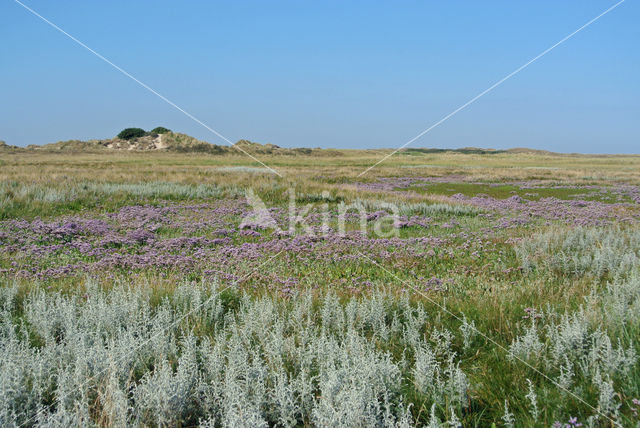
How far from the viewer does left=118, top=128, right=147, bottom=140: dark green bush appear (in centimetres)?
12848

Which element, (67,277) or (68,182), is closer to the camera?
(67,277)

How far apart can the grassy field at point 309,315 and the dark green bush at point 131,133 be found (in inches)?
4714

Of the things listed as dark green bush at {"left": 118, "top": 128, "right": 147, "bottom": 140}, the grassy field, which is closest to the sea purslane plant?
the grassy field

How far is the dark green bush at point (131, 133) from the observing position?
128475 mm

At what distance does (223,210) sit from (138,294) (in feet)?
37.8

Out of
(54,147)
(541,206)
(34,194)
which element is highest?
(54,147)

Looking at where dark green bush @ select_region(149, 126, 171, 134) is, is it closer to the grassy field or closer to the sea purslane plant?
the grassy field

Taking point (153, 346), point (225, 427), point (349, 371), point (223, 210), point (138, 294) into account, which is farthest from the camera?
point (223, 210)

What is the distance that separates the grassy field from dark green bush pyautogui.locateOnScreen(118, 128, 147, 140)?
393 feet

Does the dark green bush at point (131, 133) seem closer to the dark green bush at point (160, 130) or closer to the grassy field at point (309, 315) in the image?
the dark green bush at point (160, 130)

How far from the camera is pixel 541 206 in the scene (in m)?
21.5

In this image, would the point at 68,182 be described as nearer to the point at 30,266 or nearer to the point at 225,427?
the point at 30,266

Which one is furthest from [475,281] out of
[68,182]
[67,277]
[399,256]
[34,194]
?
[68,182]

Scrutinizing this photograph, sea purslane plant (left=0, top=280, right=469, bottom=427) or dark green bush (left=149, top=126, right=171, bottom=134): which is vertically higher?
dark green bush (left=149, top=126, right=171, bottom=134)
